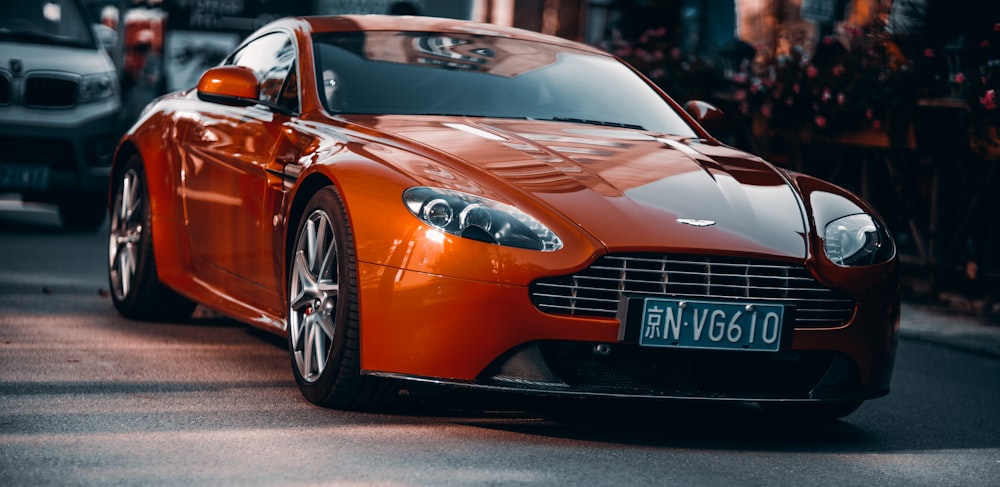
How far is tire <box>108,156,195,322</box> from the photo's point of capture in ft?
22.6

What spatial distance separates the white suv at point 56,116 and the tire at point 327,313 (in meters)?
6.59

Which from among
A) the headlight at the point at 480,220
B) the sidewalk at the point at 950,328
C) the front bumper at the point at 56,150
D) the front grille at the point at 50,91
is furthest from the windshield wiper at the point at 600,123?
the front grille at the point at 50,91

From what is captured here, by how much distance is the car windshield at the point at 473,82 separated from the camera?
5883 mm

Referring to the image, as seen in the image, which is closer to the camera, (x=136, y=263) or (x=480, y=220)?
(x=480, y=220)

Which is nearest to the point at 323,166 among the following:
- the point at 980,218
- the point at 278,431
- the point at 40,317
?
the point at 278,431

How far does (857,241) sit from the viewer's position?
5062mm

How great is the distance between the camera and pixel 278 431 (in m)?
4.68

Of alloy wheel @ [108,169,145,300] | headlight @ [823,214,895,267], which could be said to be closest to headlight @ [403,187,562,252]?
headlight @ [823,214,895,267]

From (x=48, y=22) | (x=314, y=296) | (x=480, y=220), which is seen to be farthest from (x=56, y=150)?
(x=480, y=220)

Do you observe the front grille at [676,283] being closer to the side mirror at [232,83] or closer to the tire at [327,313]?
the tire at [327,313]

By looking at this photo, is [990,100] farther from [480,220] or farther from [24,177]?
[24,177]

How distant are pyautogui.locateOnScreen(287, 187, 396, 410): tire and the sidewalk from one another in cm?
386

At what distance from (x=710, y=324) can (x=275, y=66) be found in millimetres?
2521

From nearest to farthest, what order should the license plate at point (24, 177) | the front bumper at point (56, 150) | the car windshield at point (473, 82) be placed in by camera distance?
the car windshield at point (473, 82), the license plate at point (24, 177), the front bumper at point (56, 150)
